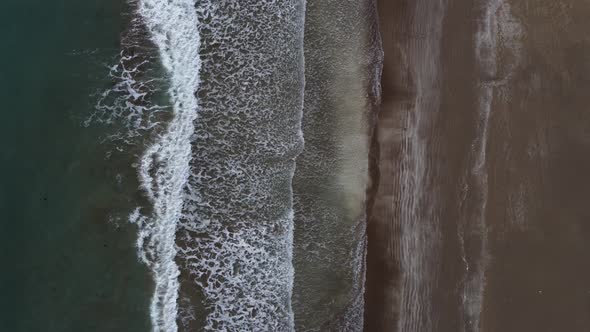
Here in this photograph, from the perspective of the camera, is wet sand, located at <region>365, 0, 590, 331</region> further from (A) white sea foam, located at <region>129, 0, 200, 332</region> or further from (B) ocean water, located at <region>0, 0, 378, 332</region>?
(A) white sea foam, located at <region>129, 0, 200, 332</region>

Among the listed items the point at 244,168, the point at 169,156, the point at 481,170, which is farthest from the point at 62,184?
the point at 481,170

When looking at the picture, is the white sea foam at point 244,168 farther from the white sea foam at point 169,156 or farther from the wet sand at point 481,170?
the wet sand at point 481,170

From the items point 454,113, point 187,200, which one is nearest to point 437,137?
point 454,113

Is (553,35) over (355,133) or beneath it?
over

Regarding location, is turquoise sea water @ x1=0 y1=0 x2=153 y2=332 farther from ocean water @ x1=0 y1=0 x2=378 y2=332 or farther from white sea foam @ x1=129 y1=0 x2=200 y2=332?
white sea foam @ x1=129 y1=0 x2=200 y2=332

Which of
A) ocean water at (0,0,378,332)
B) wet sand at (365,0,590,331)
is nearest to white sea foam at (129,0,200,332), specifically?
ocean water at (0,0,378,332)

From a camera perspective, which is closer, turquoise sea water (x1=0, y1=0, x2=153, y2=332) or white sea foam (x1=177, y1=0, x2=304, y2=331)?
white sea foam (x1=177, y1=0, x2=304, y2=331)

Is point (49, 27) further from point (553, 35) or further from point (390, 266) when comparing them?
point (553, 35)
